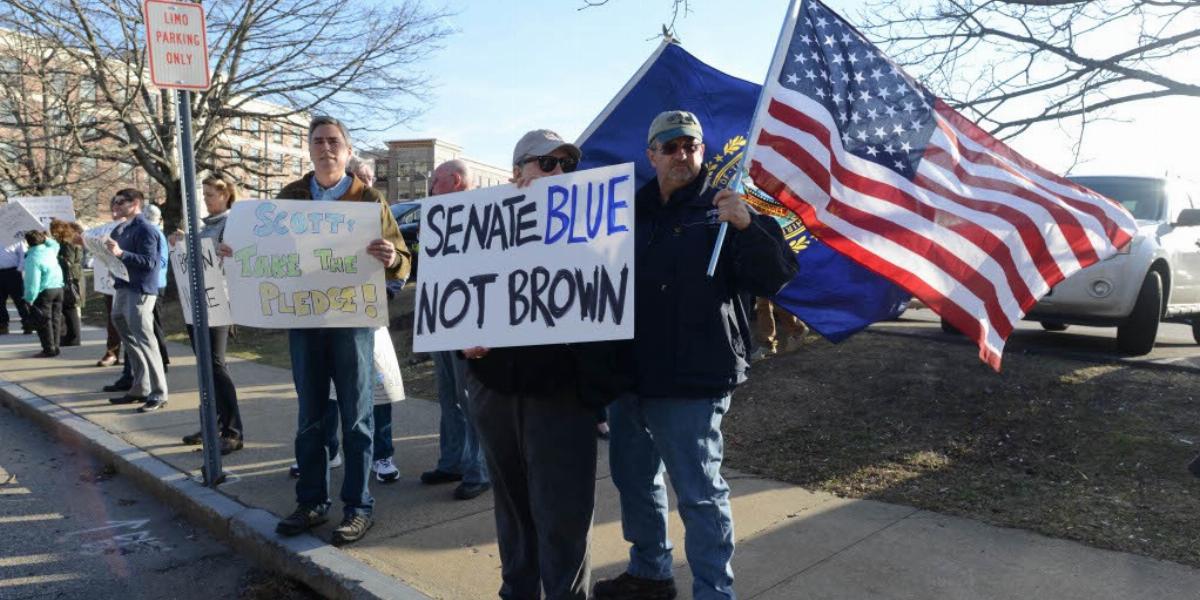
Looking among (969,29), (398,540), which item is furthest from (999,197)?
(969,29)

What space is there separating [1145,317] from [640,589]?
607 centimetres

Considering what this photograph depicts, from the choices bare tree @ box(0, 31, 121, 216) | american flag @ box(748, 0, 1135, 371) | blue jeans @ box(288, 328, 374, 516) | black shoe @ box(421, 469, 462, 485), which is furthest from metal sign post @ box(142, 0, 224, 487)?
bare tree @ box(0, 31, 121, 216)

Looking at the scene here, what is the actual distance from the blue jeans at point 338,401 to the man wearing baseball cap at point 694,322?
5.62ft

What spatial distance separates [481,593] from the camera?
11.5 ft

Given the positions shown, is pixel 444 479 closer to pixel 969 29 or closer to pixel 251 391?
pixel 251 391

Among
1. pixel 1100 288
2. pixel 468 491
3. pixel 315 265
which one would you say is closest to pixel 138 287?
pixel 315 265

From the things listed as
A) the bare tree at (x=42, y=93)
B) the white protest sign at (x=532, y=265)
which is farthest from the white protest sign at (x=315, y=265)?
the bare tree at (x=42, y=93)

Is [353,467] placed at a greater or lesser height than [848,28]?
lesser

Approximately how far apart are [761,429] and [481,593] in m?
2.93

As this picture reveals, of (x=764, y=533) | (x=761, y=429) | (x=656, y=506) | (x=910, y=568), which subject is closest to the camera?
(x=656, y=506)

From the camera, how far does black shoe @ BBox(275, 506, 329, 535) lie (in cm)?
408

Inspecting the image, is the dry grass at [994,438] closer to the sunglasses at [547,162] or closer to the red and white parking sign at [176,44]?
the sunglasses at [547,162]

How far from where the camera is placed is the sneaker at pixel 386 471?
5121 mm

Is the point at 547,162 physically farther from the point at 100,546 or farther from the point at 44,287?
the point at 44,287
